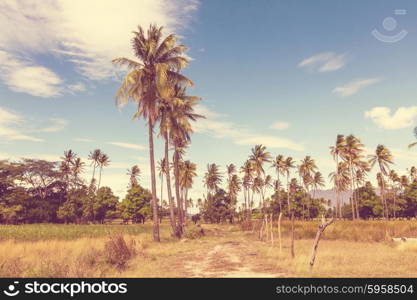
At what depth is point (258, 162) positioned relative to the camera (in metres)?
62.1

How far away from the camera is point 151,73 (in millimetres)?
22312

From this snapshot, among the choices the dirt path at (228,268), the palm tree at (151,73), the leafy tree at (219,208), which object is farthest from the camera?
the leafy tree at (219,208)

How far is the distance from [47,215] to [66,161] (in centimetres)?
1517

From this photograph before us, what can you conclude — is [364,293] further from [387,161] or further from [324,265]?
[387,161]

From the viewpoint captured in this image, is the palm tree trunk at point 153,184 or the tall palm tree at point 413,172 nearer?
the palm tree trunk at point 153,184

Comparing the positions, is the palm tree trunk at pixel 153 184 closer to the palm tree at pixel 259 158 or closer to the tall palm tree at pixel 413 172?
the palm tree at pixel 259 158

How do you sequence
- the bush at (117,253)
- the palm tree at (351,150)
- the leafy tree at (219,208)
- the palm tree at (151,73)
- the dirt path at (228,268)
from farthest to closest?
the leafy tree at (219,208) < the palm tree at (351,150) < the palm tree at (151,73) < the bush at (117,253) < the dirt path at (228,268)

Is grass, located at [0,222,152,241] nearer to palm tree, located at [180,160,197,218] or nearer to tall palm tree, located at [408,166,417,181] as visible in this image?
palm tree, located at [180,160,197,218]

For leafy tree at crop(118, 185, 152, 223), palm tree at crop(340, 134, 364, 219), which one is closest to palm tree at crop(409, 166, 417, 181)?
palm tree at crop(340, 134, 364, 219)

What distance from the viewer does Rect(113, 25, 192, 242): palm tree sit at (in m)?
21.6

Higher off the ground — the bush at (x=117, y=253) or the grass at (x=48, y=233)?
the bush at (x=117, y=253)

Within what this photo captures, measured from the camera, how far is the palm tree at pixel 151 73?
21578mm

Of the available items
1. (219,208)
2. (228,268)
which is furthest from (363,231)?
(219,208)

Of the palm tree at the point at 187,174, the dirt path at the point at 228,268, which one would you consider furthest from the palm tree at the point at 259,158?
the dirt path at the point at 228,268
